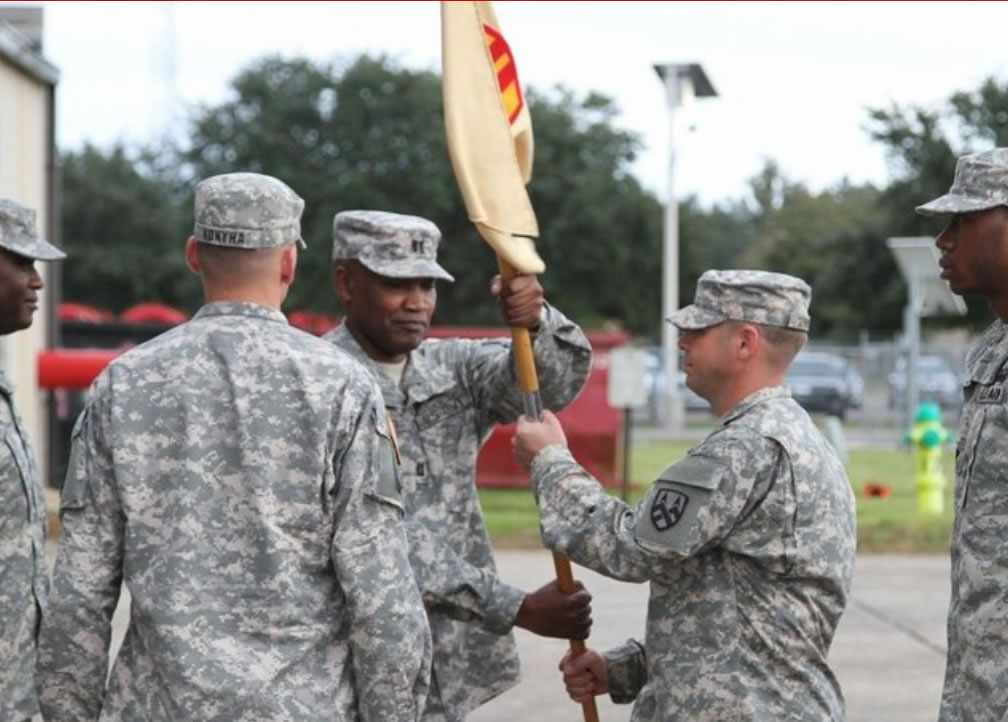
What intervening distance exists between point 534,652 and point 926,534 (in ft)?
18.5

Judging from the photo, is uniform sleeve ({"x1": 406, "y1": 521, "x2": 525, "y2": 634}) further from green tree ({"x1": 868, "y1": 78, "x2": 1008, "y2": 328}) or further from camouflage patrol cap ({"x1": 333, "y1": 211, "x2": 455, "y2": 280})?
green tree ({"x1": 868, "y1": 78, "x2": 1008, "y2": 328})

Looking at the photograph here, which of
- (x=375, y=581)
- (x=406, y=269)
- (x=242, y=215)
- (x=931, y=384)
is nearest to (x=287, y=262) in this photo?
(x=242, y=215)

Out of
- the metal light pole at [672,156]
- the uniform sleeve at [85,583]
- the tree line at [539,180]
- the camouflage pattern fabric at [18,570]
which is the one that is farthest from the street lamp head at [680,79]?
the uniform sleeve at [85,583]

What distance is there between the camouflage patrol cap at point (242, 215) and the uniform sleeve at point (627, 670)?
1381 millimetres

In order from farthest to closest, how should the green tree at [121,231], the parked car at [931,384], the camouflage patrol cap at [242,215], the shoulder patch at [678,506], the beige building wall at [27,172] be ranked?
the green tree at [121,231]
the parked car at [931,384]
the beige building wall at [27,172]
the shoulder patch at [678,506]
the camouflage patrol cap at [242,215]

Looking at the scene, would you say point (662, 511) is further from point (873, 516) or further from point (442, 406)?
point (873, 516)

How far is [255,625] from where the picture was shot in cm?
367


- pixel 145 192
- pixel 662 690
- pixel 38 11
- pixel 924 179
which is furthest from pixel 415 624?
pixel 145 192

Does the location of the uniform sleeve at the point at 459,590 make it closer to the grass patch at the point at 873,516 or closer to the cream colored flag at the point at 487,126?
the cream colored flag at the point at 487,126

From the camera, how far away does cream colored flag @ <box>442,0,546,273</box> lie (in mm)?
4266

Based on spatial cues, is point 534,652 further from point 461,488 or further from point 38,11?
point 38,11

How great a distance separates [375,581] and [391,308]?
1377 millimetres

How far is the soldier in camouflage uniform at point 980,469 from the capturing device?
4.12 meters

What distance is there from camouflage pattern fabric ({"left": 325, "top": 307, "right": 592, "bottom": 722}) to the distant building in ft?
31.9
